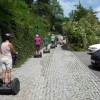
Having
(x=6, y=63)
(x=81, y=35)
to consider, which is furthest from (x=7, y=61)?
(x=81, y=35)

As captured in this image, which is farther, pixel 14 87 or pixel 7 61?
pixel 7 61

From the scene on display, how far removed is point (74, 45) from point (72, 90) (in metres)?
17.5

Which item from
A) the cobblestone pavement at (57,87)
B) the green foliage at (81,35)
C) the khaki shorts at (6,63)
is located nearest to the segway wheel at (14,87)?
the cobblestone pavement at (57,87)

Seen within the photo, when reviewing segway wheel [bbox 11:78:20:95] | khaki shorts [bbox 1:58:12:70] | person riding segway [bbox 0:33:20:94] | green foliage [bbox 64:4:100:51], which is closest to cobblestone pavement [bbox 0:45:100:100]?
segway wheel [bbox 11:78:20:95]

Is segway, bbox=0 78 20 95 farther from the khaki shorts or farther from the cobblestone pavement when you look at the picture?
the khaki shorts

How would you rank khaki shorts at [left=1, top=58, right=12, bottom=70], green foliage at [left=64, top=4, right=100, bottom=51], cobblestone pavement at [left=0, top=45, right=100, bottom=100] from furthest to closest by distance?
green foliage at [left=64, top=4, right=100, bottom=51] < khaki shorts at [left=1, top=58, right=12, bottom=70] < cobblestone pavement at [left=0, top=45, right=100, bottom=100]

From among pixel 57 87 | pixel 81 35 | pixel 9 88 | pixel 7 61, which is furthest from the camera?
pixel 81 35

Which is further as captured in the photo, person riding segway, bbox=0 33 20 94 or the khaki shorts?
the khaki shorts

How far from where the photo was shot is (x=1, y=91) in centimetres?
687

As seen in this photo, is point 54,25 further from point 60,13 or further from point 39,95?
point 39,95

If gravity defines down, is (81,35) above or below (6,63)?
above

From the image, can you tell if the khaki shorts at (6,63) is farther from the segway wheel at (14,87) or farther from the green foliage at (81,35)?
the green foliage at (81,35)

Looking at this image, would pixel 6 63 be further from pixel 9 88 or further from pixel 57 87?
pixel 57 87

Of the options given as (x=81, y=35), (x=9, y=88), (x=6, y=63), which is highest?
(x=81, y=35)
